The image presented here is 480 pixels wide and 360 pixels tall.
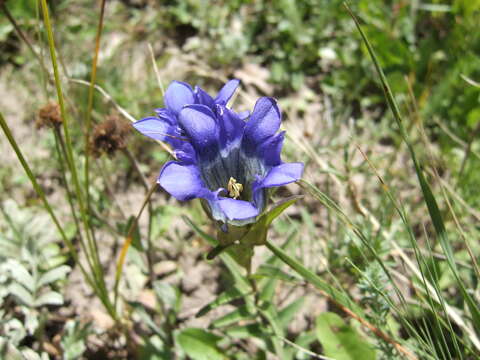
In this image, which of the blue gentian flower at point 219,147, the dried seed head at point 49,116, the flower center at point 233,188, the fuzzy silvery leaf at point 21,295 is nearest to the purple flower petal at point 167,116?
the blue gentian flower at point 219,147

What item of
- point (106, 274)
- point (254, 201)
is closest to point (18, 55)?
point (106, 274)

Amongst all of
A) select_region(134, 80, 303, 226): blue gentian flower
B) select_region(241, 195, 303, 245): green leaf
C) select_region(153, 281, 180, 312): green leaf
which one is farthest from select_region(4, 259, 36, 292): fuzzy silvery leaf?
select_region(241, 195, 303, 245): green leaf

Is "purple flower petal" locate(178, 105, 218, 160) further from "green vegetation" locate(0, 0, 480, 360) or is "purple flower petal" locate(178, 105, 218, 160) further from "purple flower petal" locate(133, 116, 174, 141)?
"green vegetation" locate(0, 0, 480, 360)

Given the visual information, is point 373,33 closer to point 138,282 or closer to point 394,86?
point 394,86

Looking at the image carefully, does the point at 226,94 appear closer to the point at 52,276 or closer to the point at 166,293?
the point at 166,293

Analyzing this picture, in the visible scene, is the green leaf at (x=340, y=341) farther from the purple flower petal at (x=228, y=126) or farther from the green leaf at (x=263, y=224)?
the purple flower petal at (x=228, y=126)
